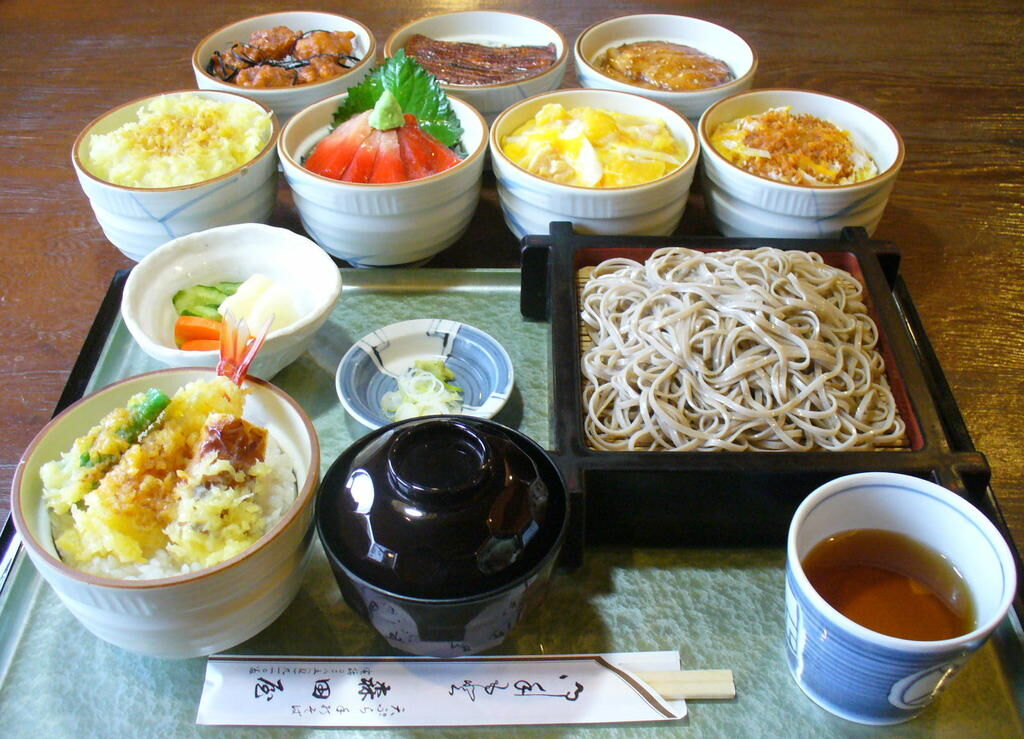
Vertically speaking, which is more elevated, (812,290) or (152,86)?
(812,290)

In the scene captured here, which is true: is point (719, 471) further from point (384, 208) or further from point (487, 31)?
Result: point (487, 31)

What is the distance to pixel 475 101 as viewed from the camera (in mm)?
2260

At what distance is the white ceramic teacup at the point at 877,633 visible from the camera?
41.2 inches

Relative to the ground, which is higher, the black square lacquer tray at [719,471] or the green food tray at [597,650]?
the black square lacquer tray at [719,471]

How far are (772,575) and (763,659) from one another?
16 cm

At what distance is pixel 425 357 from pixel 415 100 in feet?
2.55

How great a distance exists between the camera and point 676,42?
103 inches

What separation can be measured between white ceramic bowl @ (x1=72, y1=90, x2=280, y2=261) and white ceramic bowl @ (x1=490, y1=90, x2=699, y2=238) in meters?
0.57

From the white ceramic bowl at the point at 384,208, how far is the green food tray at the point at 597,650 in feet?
2.57

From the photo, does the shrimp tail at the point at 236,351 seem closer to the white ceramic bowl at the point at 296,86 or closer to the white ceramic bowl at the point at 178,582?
the white ceramic bowl at the point at 178,582

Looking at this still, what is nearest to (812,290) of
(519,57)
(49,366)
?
(519,57)

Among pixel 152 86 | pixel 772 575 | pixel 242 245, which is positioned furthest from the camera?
pixel 152 86

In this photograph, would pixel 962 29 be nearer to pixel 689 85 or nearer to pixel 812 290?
pixel 689 85

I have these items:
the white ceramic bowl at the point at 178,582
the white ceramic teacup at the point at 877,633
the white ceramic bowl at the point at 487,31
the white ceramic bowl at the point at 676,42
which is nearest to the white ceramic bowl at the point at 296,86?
the white ceramic bowl at the point at 487,31
